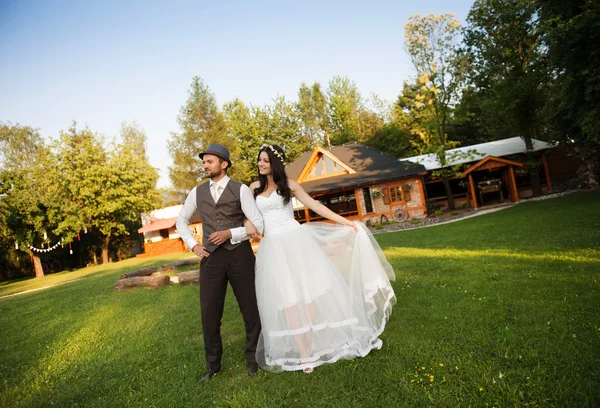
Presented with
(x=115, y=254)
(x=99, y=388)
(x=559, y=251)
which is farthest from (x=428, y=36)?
(x=115, y=254)

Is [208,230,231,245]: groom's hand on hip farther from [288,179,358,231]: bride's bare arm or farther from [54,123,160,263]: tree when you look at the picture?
[54,123,160,263]: tree

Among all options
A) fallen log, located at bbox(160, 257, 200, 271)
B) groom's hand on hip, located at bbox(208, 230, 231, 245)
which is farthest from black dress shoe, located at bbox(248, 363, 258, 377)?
fallen log, located at bbox(160, 257, 200, 271)

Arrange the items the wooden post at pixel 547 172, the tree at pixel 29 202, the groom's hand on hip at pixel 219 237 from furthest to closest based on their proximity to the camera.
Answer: the tree at pixel 29 202, the wooden post at pixel 547 172, the groom's hand on hip at pixel 219 237

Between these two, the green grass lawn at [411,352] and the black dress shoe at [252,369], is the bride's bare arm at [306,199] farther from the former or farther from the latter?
the black dress shoe at [252,369]

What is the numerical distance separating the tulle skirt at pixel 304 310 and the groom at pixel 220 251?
0.16m

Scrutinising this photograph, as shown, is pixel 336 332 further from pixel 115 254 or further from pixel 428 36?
pixel 115 254

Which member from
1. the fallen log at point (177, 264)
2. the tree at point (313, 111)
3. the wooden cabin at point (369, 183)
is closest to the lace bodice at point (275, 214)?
the fallen log at point (177, 264)

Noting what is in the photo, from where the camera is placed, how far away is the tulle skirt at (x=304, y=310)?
12.7 ft

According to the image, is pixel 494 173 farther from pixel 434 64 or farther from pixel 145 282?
pixel 145 282

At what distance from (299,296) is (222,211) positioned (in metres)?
1.27

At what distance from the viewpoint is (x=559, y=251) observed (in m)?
7.64

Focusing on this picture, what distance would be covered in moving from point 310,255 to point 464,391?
6.36 ft

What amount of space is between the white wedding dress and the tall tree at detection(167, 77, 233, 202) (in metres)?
36.6

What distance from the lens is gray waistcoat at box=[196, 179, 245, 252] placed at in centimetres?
399
